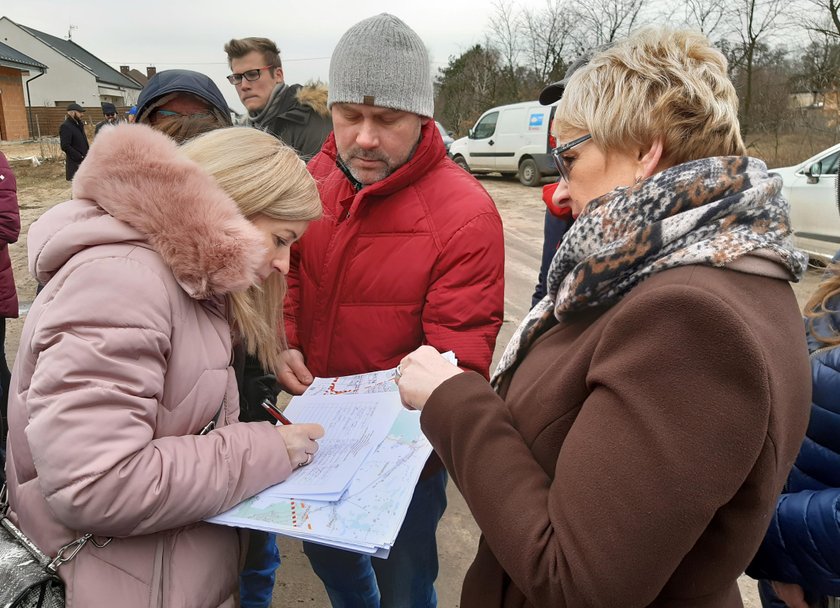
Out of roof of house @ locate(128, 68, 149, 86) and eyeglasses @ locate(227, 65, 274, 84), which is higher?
roof of house @ locate(128, 68, 149, 86)

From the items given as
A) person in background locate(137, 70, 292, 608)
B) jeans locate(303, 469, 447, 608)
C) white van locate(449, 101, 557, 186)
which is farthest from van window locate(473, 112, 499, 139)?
jeans locate(303, 469, 447, 608)

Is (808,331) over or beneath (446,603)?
over

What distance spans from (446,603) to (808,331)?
179cm

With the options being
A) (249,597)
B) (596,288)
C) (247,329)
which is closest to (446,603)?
(249,597)

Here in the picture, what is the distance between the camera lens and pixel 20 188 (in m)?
15.1

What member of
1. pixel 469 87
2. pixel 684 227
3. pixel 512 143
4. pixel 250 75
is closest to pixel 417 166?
pixel 684 227

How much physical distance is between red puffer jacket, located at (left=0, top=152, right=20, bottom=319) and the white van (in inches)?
461

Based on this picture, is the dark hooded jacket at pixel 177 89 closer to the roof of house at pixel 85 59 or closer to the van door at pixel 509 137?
the van door at pixel 509 137

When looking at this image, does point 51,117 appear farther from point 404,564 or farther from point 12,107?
point 404,564

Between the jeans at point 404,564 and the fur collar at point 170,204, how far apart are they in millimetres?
1022

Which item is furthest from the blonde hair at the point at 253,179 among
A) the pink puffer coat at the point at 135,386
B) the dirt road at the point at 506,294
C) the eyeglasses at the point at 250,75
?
the eyeglasses at the point at 250,75

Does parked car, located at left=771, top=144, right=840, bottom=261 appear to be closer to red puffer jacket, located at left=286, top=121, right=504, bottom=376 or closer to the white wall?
red puffer jacket, located at left=286, top=121, right=504, bottom=376

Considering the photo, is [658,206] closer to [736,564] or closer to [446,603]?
[736,564]

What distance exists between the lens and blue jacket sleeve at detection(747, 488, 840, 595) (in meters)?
1.32
